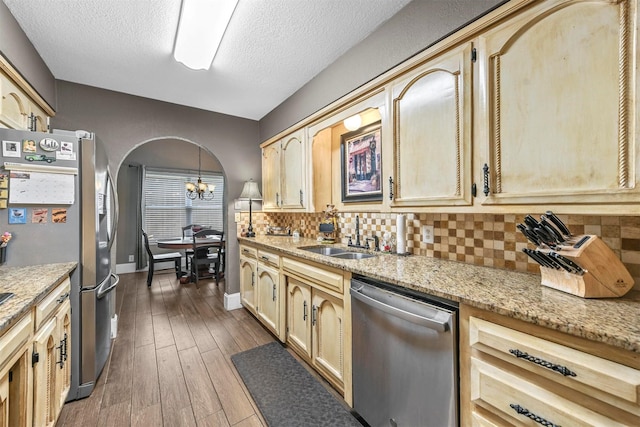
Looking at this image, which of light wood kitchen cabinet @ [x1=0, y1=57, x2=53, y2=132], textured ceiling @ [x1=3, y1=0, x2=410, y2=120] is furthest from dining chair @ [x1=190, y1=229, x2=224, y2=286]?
light wood kitchen cabinet @ [x1=0, y1=57, x2=53, y2=132]

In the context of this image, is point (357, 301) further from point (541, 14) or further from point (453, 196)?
point (541, 14)

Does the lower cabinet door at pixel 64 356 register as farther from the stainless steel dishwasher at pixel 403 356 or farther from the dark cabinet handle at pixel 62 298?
the stainless steel dishwasher at pixel 403 356

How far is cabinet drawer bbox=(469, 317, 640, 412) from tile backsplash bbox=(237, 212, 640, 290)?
0.60 meters

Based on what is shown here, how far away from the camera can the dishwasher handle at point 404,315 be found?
1.09 m

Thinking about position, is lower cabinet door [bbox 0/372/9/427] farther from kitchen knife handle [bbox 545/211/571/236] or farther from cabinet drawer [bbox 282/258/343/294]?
kitchen knife handle [bbox 545/211/571/236]

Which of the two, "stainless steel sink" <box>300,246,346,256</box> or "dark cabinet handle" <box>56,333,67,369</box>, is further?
"stainless steel sink" <box>300,246,346,256</box>

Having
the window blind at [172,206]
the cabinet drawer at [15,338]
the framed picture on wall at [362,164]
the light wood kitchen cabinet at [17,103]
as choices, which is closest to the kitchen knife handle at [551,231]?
the framed picture on wall at [362,164]

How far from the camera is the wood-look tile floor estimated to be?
1630mm

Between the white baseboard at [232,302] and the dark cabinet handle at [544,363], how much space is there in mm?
3018

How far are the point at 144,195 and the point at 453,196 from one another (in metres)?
6.02

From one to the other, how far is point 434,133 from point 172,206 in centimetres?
585

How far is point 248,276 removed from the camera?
3100mm

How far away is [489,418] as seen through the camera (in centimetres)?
98

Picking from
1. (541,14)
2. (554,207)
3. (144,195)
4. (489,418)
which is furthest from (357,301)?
(144,195)
